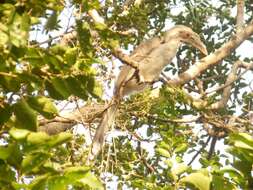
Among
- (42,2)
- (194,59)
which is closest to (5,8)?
(42,2)

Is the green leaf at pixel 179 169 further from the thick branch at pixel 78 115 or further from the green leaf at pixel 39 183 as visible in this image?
the thick branch at pixel 78 115

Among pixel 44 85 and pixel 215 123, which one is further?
pixel 215 123

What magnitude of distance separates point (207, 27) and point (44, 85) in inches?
214

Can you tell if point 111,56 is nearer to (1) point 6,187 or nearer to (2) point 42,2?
(2) point 42,2

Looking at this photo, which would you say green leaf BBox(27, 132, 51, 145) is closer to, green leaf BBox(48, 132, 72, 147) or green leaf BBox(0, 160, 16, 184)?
green leaf BBox(48, 132, 72, 147)

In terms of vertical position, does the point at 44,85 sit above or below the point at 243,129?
below

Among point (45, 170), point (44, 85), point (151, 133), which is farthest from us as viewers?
point (151, 133)

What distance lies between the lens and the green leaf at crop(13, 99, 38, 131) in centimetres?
128

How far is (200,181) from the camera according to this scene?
3.98 ft

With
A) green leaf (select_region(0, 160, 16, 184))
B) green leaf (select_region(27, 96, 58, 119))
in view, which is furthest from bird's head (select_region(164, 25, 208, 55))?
green leaf (select_region(0, 160, 16, 184))

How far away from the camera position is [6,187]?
3.82ft

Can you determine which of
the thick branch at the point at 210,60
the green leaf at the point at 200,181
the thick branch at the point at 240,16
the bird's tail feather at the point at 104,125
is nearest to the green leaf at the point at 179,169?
the green leaf at the point at 200,181

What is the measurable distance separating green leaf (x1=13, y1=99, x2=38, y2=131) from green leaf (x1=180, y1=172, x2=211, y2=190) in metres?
0.47

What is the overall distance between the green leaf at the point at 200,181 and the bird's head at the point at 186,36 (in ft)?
15.8
